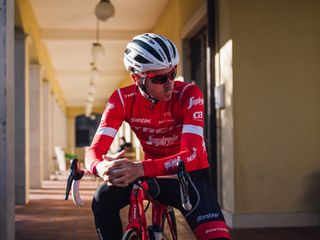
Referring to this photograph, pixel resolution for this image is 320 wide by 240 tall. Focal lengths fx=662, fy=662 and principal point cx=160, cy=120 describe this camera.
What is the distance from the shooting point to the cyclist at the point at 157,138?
2490 mm

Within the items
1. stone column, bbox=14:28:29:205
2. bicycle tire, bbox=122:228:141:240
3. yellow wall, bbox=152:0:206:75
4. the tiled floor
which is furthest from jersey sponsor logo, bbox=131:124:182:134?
stone column, bbox=14:28:29:205

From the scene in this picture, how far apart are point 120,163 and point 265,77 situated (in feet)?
16.4

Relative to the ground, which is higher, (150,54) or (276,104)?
(276,104)

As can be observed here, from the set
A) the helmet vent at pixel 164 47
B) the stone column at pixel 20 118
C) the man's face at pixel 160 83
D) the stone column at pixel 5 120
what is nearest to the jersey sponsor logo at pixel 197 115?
the man's face at pixel 160 83

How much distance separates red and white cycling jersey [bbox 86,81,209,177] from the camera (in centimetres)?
259

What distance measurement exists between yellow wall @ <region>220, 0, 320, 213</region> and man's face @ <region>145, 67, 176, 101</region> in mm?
4488

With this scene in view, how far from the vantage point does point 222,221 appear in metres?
2.55

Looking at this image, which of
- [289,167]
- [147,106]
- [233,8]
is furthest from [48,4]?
[147,106]

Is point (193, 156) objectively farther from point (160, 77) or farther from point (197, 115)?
point (160, 77)

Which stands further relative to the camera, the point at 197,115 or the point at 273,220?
the point at 273,220

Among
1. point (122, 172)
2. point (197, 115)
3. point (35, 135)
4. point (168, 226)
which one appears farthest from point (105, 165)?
point (35, 135)

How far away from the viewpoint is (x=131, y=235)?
238 centimetres

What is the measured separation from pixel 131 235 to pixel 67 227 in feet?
17.3

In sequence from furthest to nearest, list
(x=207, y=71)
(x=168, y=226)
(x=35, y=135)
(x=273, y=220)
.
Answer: (x=35, y=135) < (x=207, y=71) < (x=273, y=220) < (x=168, y=226)
